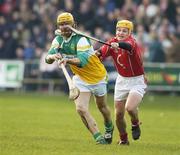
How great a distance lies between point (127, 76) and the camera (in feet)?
→ 52.5

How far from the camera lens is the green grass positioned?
14.6 metres

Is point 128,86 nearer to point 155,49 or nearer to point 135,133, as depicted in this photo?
point 135,133

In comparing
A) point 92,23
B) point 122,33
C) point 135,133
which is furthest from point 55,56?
point 92,23

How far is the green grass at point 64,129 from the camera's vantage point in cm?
1455

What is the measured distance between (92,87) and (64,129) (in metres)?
3.70

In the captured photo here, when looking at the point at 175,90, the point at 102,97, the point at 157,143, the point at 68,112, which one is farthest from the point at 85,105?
the point at 175,90

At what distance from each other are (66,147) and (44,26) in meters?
21.7

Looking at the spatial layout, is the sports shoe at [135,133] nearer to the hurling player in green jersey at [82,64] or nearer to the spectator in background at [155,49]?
the hurling player in green jersey at [82,64]

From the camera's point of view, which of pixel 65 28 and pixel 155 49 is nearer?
pixel 65 28

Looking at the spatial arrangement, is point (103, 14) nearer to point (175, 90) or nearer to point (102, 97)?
point (175, 90)

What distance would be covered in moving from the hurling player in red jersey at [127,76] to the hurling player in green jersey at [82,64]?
29cm

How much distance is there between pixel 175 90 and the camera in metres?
33.3

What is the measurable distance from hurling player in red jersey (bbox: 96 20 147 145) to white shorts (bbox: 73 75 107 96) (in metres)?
0.31

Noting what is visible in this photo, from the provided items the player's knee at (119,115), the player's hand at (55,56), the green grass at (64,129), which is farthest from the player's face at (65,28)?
the green grass at (64,129)
